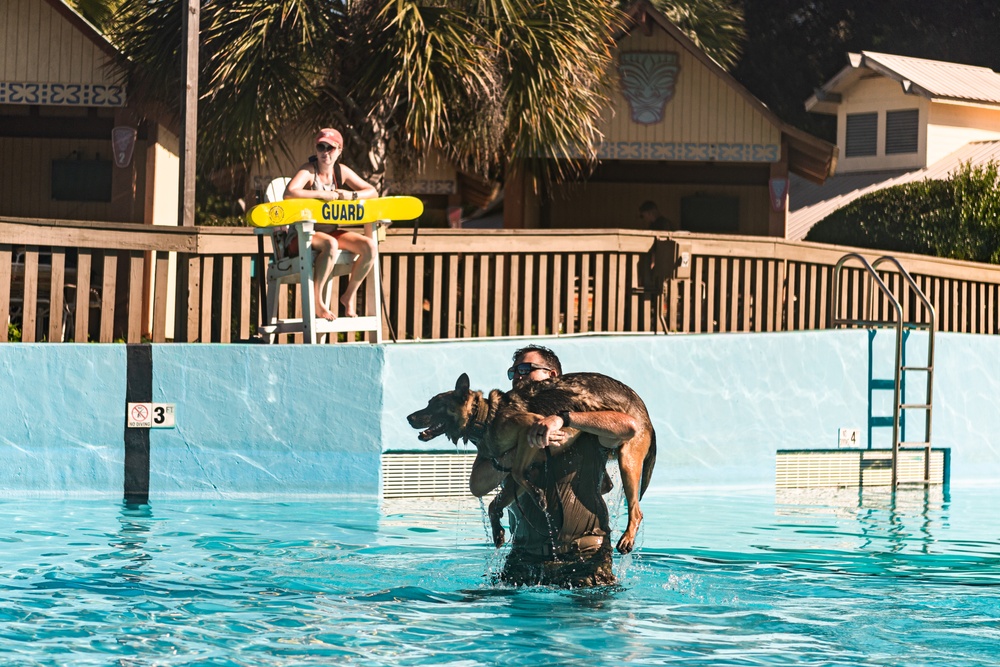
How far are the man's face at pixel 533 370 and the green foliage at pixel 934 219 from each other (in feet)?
34.7

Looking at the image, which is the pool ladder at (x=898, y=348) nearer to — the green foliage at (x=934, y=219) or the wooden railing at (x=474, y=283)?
the wooden railing at (x=474, y=283)

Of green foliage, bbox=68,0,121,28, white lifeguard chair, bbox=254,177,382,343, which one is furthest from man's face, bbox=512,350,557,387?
green foliage, bbox=68,0,121,28

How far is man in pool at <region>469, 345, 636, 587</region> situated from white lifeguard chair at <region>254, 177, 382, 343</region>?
350cm

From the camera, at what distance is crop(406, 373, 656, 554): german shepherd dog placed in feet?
21.1

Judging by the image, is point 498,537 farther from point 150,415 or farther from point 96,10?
point 96,10

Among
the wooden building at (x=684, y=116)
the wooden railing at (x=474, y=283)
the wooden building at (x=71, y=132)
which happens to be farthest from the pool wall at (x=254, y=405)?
the wooden building at (x=684, y=116)

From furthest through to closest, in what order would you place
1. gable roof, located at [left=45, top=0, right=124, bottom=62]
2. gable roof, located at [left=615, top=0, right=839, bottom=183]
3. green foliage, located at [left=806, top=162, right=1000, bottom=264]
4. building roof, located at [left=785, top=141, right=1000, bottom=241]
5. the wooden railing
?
building roof, located at [left=785, top=141, right=1000, bottom=241], gable roof, located at [left=615, top=0, right=839, bottom=183], green foliage, located at [left=806, top=162, right=1000, bottom=264], gable roof, located at [left=45, top=0, right=124, bottom=62], the wooden railing

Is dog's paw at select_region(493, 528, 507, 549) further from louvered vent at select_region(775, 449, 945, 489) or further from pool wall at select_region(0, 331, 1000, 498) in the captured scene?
louvered vent at select_region(775, 449, 945, 489)

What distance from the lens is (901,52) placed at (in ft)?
129

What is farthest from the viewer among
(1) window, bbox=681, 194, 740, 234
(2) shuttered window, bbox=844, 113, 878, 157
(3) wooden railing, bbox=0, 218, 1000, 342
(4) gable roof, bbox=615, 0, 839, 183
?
(2) shuttered window, bbox=844, 113, 878, 157

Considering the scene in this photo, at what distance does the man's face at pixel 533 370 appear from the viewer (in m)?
6.58

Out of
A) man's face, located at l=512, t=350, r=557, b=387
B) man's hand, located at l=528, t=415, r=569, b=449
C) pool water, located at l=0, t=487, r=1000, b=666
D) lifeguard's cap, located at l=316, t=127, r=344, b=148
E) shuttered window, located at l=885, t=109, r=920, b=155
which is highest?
shuttered window, located at l=885, t=109, r=920, b=155

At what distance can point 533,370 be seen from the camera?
659 cm

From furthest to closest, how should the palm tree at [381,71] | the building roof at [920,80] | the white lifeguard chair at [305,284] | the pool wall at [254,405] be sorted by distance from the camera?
1. the building roof at [920,80]
2. the palm tree at [381,71]
3. the white lifeguard chair at [305,284]
4. the pool wall at [254,405]
